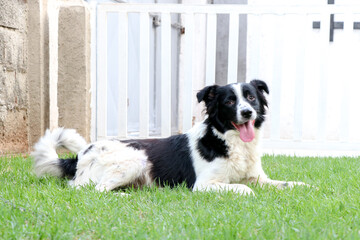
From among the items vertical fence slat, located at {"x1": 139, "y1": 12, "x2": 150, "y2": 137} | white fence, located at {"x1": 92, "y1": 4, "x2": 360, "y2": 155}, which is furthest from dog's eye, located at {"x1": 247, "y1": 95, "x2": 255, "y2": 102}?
→ vertical fence slat, located at {"x1": 139, "y1": 12, "x2": 150, "y2": 137}

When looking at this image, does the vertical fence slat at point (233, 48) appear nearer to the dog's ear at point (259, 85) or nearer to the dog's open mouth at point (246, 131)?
A: the dog's ear at point (259, 85)

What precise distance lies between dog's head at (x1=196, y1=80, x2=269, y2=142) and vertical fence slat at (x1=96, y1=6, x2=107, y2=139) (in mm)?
2569

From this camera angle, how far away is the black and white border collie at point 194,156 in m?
3.48

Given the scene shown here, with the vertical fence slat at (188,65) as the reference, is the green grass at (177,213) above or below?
below

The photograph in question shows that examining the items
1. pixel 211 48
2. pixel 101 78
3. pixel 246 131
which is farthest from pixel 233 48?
pixel 246 131

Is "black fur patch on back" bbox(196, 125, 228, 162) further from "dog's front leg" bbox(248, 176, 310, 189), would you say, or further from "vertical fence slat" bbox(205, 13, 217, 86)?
"vertical fence slat" bbox(205, 13, 217, 86)

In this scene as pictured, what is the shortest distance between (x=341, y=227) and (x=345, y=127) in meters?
4.19

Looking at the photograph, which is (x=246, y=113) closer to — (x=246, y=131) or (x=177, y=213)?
(x=246, y=131)

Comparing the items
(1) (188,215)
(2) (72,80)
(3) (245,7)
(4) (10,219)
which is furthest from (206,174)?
(3) (245,7)

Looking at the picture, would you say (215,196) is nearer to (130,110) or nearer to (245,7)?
(245,7)

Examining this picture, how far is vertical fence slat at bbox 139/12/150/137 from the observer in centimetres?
611

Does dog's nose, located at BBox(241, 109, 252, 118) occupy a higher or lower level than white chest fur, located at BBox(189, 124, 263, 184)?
higher

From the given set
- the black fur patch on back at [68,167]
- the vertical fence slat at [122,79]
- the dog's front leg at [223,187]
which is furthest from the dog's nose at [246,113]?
the vertical fence slat at [122,79]

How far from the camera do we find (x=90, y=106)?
589 centimetres
